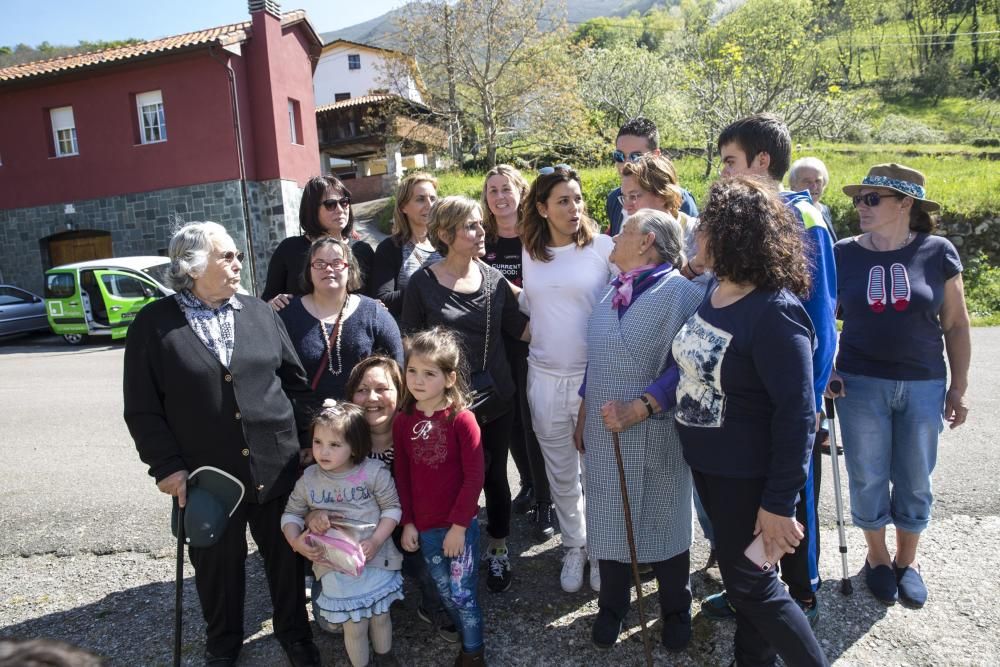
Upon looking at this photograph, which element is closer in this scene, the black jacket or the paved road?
the black jacket

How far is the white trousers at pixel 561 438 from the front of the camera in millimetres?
3082

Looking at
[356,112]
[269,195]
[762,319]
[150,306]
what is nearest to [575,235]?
[762,319]

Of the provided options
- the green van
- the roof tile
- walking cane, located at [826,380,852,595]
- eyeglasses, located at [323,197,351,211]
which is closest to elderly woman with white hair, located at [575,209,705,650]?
walking cane, located at [826,380,852,595]

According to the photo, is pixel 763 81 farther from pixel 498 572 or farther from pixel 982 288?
pixel 498 572

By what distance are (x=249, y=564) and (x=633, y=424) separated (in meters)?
2.35

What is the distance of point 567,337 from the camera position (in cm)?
307

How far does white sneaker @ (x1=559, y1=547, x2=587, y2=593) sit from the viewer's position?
122 inches

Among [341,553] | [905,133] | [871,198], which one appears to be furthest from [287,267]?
[905,133]

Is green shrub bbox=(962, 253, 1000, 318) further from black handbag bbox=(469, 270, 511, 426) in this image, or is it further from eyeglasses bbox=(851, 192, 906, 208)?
black handbag bbox=(469, 270, 511, 426)

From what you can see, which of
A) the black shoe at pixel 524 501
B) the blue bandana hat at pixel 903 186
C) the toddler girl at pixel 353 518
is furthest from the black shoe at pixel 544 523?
the blue bandana hat at pixel 903 186

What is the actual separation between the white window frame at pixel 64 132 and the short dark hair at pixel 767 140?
20.6 metres

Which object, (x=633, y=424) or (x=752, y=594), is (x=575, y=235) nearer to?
(x=633, y=424)

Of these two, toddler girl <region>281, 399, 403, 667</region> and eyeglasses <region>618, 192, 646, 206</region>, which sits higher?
eyeglasses <region>618, 192, 646, 206</region>

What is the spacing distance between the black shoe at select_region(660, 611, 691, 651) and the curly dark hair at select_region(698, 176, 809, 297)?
Result: 144 cm
